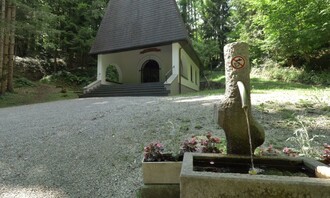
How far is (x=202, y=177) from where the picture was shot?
158 cm

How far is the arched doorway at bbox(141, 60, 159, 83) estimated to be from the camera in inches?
692

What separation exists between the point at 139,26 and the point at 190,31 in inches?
678

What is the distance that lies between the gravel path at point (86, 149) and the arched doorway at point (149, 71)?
1139 centimetres

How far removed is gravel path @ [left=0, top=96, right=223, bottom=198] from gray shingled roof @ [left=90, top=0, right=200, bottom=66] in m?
8.27

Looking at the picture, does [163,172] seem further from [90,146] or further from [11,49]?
[11,49]

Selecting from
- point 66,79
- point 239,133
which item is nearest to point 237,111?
point 239,133

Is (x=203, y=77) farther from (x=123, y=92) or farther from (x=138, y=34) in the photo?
(x=123, y=92)

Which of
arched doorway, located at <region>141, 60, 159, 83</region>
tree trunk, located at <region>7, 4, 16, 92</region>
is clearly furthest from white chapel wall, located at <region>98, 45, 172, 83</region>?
tree trunk, located at <region>7, 4, 16, 92</region>

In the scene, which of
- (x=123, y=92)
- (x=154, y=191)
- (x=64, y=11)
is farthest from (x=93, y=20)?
(x=154, y=191)

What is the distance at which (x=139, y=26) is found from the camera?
15.3 m

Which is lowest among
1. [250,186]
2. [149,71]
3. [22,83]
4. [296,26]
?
[250,186]

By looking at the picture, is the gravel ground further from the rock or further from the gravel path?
the rock

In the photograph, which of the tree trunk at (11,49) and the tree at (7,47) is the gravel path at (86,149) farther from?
the tree trunk at (11,49)

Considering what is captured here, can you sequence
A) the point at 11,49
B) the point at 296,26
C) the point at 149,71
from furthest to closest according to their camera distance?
the point at 149,71 < the point at 296,26 < the point at 11,49
